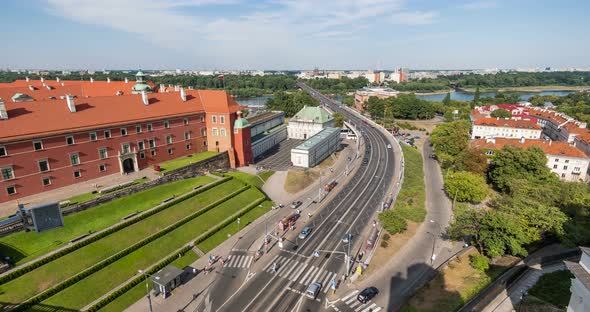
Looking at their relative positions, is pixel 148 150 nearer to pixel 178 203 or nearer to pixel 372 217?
pixel 178 203

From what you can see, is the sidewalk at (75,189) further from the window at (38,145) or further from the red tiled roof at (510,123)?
the red tiled roof at (510,123)

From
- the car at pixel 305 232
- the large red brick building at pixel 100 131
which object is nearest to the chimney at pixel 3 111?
the large red brick building at pixel 100 131

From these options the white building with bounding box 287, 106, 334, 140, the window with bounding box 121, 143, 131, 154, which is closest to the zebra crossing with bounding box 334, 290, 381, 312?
the window with bounding box 121, 143, 131, 154

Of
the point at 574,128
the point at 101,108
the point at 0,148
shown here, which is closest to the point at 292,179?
the point at 101,108

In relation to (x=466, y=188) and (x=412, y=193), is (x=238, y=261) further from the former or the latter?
(x=466, y=188)

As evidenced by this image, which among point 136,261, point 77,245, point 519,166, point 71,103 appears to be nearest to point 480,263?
point 519,166

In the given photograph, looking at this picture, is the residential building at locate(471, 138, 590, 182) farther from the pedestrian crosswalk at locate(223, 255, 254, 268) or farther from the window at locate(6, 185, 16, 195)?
the window at locate(6, 185, 16, 195)
